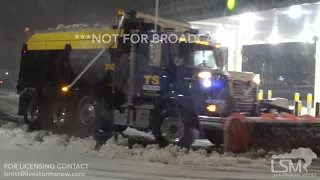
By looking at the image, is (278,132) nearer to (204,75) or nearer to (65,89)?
(204,75)

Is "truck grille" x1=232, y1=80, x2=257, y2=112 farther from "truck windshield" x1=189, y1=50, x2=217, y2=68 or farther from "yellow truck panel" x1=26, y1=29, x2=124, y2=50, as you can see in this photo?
"yellow truck panel" x1=26, y1=29, x2=124, y2=50

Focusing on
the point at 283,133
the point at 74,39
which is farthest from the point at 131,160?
the point at 74,39

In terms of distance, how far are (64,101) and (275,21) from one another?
37.9 feet

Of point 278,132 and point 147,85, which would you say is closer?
point 278,132

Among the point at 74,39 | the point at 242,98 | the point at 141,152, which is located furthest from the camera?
the point at 74,39

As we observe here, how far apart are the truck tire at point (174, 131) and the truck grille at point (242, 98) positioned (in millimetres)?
1244

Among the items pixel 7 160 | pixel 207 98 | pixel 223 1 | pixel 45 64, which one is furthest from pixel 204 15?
pixel 7 160

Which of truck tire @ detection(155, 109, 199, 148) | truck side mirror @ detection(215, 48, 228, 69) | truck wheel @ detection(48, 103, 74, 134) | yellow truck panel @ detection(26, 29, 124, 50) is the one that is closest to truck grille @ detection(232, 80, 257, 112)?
truck side mirror @ detection(215, 48, 228, 69)

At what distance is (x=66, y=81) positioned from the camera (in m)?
12.6

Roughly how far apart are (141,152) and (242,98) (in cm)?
309

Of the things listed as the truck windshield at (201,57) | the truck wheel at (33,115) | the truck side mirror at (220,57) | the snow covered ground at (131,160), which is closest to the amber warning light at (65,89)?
the truck wheel at (33,115)

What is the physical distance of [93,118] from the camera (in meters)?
11.8

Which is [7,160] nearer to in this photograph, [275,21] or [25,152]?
[25,152]

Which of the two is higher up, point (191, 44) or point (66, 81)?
point (191, 44)
